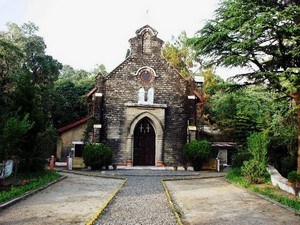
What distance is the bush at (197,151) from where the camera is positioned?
2142cm

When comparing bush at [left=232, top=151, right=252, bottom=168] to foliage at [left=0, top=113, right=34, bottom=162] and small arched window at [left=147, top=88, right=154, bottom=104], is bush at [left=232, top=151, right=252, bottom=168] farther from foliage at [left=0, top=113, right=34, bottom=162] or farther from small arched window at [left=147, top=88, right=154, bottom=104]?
foliage at [left=0, top=113, right=34, bottom=162]

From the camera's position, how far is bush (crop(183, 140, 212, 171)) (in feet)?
70.3

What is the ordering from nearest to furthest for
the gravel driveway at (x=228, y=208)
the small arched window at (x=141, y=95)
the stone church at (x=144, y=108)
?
the gravel driveway at (x=228, y=208) < the stone church at (x=144, y=108) < the small arched window at (x=141, y=95)

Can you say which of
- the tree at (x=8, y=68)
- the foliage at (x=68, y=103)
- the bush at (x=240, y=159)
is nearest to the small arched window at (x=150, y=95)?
the bush at (x=240, y=159)

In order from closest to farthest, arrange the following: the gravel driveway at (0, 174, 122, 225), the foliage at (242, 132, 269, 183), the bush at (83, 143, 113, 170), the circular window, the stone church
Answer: the gravel driveway at (0, 174, 122, 225) < the foliage at (242, 132, 269, 183) < the bush at (83, 143, 113, 170) < the stone church < the circular window

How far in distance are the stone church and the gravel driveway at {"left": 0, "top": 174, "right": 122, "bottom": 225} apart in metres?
10.1

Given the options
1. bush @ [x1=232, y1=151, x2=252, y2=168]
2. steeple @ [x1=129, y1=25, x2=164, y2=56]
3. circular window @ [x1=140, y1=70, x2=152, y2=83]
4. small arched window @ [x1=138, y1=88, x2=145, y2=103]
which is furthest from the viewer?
steeple @ [x1=129, y1=25, x2=164, y2=56]

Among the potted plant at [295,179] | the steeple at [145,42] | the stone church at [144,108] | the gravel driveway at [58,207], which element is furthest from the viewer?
the steeple at [145,42]

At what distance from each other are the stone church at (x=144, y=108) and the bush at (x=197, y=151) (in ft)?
3.49

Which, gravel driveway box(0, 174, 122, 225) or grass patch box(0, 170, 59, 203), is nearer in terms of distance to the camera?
gravel driveway box(0, 174, 122, 225)

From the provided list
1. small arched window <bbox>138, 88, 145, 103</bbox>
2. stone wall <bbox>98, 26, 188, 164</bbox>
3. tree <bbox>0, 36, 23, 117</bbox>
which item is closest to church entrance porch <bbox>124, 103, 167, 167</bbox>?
stone wall <bbox>98, 26, 188, 164</bbox>

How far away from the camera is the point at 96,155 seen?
2038cm

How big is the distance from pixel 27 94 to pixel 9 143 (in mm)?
5800

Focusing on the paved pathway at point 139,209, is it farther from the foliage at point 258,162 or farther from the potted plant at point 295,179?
the potted plant at point 295,179
